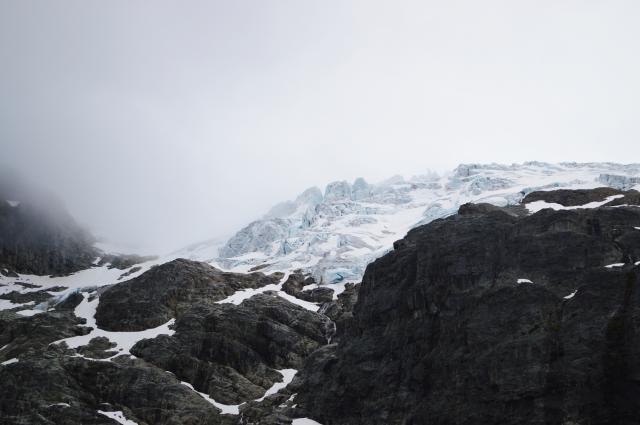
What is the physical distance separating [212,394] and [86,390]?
17.9 m

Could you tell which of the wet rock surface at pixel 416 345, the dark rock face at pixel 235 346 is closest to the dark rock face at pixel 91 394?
the wet rock surface at pixel 416 345

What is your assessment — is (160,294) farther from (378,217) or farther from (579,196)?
(378,217)

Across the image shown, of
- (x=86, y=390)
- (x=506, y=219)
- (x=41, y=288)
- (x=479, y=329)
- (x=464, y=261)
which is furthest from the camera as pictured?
(x=41, y=288)

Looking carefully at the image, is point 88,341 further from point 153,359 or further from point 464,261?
point 464,261

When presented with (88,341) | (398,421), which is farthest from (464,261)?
(88,341)

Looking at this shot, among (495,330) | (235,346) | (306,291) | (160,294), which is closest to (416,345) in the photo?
(495,330)

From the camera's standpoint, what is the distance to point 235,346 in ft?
269

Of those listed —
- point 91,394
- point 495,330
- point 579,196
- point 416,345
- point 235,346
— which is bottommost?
point 91,394

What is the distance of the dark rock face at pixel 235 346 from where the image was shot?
7644 centimetres

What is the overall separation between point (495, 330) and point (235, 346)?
44403mm

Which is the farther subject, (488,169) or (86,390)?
(488,169)

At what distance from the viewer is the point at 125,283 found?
10125 centimetres

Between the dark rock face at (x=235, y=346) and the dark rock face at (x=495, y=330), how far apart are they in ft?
32.2

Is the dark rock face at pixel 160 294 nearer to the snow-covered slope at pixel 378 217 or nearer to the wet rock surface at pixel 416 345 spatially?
the wet rock surface at pixel 416 345
